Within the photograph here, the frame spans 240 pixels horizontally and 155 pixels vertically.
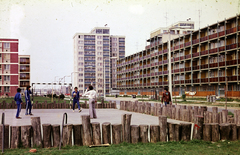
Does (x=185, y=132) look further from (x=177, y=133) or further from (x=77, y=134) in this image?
(x=77, y=134)

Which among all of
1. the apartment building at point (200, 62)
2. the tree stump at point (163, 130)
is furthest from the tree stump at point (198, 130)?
the apartment building at point (200, 62)

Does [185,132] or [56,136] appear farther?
[185,132]

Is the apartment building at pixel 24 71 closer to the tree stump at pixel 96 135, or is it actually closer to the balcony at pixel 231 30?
the balcony at pixel 231 30

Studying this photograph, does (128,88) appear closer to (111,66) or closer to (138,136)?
(111,66)

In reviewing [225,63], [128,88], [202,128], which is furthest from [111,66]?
[202,128]

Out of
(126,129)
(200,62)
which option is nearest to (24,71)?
(200,62)

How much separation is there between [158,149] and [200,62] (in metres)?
62.6

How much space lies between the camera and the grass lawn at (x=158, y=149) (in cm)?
740

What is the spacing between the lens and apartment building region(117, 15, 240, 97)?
189 feet

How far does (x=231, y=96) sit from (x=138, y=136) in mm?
53156

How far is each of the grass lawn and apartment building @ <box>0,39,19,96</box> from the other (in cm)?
7263

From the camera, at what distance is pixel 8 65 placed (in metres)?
76.6

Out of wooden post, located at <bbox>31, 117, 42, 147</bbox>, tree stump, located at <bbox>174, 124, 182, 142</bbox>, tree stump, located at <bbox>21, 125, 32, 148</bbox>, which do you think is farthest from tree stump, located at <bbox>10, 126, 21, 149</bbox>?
tree stump, located at <bbox>174, 124, 182, 142</bbox>

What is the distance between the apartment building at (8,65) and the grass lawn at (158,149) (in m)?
72.6
